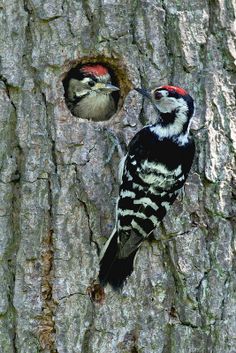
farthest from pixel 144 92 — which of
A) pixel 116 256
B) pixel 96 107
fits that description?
pixel 116 256

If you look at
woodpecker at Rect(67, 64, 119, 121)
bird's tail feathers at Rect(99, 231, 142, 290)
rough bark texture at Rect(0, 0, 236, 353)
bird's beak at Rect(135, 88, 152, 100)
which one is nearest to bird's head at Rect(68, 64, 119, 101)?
woodpecker at Rect(67, 64, 119, 121)

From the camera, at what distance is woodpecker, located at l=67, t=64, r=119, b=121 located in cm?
526

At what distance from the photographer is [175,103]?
489 centimetres

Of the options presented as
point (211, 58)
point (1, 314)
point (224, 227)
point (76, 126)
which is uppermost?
point (211, 58)

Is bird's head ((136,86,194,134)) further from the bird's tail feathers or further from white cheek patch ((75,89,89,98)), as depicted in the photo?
the bird's tail feathers

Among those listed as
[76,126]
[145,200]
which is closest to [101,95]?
[76,126]

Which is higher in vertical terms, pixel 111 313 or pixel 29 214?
pixel 29 214

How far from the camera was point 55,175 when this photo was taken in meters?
4.76

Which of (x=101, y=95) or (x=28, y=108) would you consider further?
(x=101, y=95)

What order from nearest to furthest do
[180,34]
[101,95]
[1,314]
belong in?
[1,314] → [180,34] → [101,95]

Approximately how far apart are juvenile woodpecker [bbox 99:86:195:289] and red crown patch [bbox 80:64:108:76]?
0.44 m

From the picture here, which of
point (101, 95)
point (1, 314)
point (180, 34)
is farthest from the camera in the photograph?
point (101, 95)

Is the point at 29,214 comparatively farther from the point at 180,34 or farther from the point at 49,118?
the point at 180,34

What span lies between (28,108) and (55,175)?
46cm
